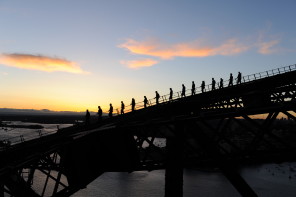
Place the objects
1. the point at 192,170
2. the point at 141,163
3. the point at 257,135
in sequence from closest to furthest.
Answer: the point at 257,135
the point at 141,163
the point at 192,170

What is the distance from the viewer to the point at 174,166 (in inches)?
431

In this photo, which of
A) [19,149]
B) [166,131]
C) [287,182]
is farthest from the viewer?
[287,182]

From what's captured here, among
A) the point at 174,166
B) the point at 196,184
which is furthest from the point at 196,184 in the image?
the point at 174,166

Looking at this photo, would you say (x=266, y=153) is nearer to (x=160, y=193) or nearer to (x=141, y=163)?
(x=141, y=163)

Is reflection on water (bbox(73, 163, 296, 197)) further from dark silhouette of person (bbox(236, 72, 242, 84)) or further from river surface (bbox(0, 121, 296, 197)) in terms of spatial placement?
dark silhouette of person (bbox(236, 72, 242, 84))

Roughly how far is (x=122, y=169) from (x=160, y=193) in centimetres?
3405

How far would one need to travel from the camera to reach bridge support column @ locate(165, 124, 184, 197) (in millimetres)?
10354

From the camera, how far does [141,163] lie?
12211 millimetres

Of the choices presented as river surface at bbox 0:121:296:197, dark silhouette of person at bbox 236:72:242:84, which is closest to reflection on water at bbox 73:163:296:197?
river surface at bbox 0:121:296:197

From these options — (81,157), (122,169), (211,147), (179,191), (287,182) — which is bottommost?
(287,182)

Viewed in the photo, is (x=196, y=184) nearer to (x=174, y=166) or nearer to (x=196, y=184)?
(x=196, y=184)

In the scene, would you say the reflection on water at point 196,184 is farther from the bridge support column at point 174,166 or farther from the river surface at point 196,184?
the bridge support column at point 174,166

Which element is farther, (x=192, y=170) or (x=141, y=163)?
(x=192, y=170)

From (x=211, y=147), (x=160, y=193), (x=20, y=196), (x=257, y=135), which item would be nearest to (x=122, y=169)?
(x=20, y=196)
